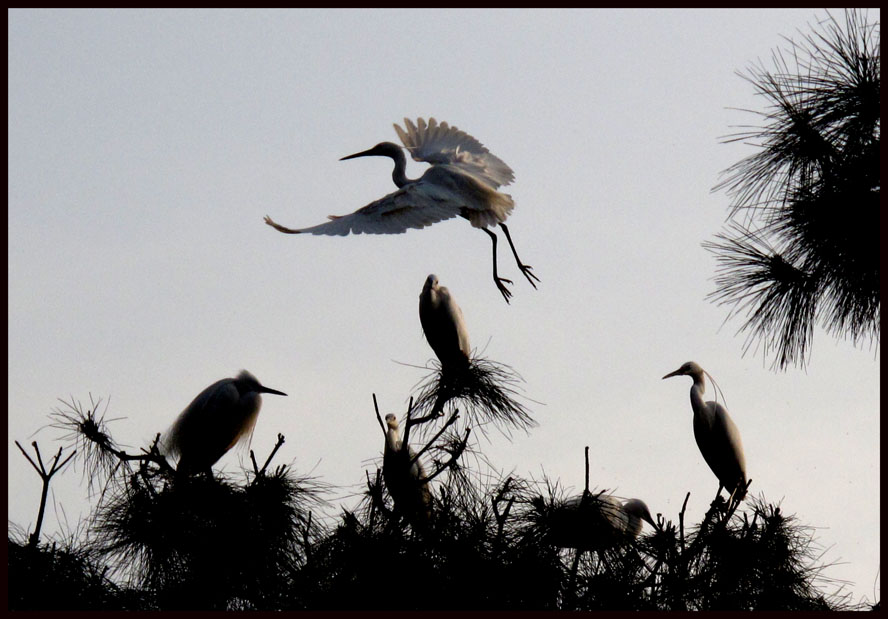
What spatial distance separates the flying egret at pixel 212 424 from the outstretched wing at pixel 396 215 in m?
1.66

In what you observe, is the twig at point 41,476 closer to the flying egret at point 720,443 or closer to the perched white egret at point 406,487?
the perched white egret at point 406,487

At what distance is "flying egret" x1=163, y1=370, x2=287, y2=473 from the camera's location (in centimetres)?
597

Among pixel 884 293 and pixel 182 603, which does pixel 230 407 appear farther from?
pixel 884 293

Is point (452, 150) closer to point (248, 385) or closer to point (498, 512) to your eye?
point (248, 385)

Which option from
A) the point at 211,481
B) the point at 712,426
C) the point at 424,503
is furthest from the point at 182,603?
the point at 712,426

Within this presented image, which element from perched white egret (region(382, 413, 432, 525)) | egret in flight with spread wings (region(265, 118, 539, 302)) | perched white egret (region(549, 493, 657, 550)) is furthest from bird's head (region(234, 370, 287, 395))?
perched white egret (region(549, 493, 657, 550))

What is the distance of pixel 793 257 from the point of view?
→ 12.3ft

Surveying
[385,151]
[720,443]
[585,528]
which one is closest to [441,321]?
[385,151]

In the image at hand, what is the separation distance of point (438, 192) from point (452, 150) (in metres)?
1.06

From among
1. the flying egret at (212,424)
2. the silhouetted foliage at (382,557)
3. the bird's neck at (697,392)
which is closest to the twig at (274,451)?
the silhouetted foliage at (382,557)

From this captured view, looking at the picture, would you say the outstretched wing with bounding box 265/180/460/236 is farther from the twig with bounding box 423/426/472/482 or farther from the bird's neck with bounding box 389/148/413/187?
the twig with bounding box 423/426/472/482

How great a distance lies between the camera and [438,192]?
17.5 ft

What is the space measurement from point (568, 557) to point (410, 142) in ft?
10.7

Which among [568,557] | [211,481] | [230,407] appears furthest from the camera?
[230,407]
